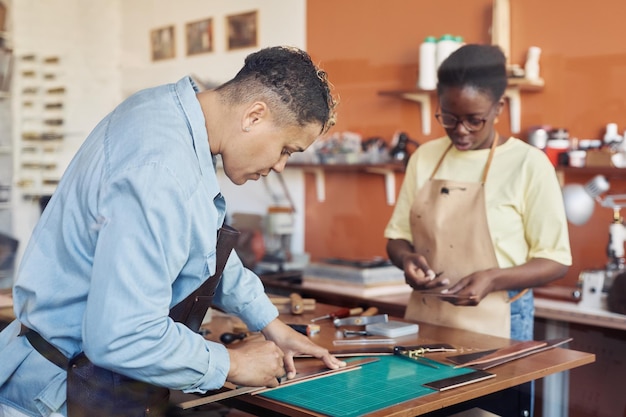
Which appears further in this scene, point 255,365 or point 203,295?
point 203,295

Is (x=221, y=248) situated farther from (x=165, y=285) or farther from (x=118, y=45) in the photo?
(x=118, y=45)

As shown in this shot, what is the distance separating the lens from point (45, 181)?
3.24 m

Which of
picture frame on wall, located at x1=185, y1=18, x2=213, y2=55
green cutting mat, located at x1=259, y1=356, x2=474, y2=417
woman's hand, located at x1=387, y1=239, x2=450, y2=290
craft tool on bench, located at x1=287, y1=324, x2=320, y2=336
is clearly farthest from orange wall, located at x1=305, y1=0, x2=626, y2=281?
green cutting mat, located at x1=259, y1=356, x2=474, y2=417

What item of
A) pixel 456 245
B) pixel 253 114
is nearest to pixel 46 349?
pixel 253 114

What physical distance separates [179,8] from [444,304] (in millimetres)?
1824

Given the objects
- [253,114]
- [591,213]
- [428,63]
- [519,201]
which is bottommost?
[591,213]

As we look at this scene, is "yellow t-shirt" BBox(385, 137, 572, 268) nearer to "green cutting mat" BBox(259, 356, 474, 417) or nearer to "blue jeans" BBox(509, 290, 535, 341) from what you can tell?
"blue jeans" BBox(509, 290, 535, 341)

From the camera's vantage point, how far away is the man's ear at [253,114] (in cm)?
154

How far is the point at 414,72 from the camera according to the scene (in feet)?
13.2

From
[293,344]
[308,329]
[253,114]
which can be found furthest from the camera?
[308,329]

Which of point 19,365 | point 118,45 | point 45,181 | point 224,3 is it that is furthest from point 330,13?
point 19,365

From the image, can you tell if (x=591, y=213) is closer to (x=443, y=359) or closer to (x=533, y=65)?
(x=533, y=65)

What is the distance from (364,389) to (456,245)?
104 centimetres

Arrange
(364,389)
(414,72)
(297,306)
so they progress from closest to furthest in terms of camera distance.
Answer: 1. (364,389)
2. (297,306)
3. (414,72)
